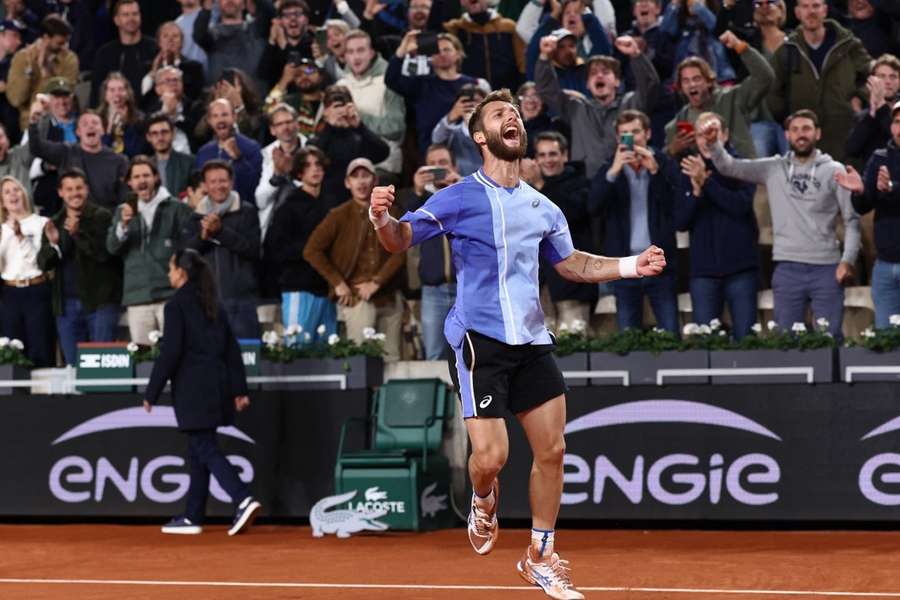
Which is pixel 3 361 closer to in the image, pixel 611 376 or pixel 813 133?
pixel 611 376

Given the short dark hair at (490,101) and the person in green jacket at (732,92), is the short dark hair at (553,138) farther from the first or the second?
the short dark hair at (490,101)

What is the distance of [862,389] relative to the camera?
11.5m

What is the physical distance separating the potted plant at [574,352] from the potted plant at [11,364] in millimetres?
5066

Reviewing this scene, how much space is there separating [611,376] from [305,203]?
350cm

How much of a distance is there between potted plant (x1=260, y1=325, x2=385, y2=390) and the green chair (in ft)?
0.95

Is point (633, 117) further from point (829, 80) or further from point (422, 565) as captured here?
point (422, 565)

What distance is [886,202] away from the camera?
1198 cm

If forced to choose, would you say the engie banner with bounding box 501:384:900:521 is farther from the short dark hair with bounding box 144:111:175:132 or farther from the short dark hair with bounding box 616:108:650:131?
the short dark hair with bounding box 144:111:175:132

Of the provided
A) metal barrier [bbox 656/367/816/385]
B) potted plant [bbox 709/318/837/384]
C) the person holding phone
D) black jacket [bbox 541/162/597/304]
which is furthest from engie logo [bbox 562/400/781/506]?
black jacket [bbox 541/162/597/304]

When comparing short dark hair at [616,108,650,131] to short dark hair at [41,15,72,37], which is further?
short dark hair at [41,15,72,37]

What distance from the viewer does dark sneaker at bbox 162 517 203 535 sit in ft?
40.8

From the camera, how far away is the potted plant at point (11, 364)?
13.8 metres

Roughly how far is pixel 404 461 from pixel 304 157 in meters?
3.30

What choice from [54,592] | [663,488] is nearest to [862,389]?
[663,488]
